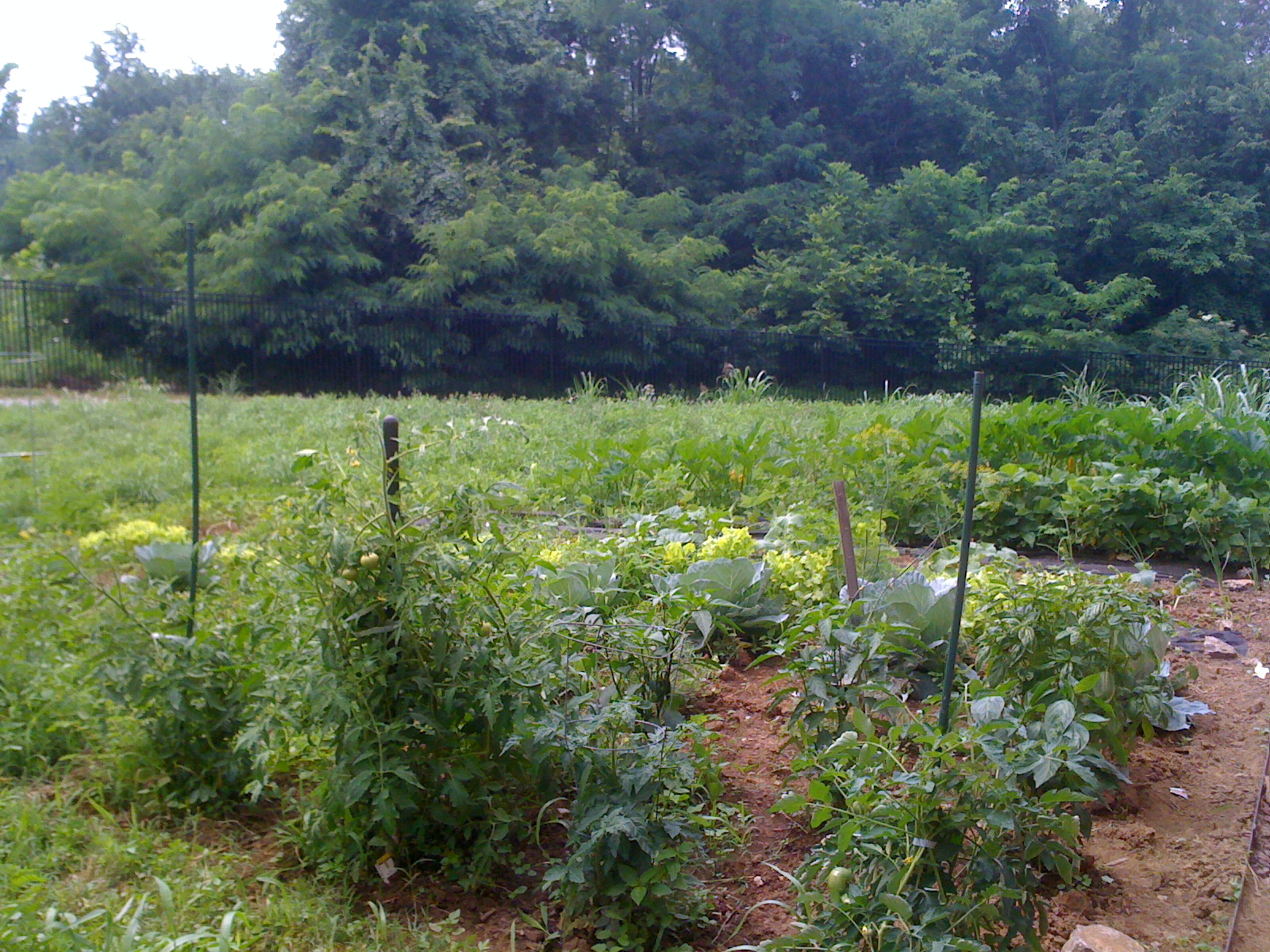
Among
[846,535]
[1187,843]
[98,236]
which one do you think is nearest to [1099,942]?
[1187,843]

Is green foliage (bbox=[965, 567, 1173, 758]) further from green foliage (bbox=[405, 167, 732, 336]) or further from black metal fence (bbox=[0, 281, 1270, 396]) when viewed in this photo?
green foliage (bbox=[405, 167, 732, 336])

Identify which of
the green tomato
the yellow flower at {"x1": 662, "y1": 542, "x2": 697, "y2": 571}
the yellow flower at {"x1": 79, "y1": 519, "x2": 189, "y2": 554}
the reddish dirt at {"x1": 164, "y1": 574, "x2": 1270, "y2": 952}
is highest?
the yellow flower at {"x1": 662, "y1": 542, "x2": 697, "y2": 571}

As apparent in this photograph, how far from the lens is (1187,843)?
1944 mm

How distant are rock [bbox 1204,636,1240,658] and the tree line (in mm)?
12765

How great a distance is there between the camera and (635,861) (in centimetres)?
169

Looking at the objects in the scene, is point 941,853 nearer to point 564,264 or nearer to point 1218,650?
point 1218,650

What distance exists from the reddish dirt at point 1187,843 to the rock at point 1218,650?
273 mm

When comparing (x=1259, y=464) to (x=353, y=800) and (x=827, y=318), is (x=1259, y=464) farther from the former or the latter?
(x=827, y=318)

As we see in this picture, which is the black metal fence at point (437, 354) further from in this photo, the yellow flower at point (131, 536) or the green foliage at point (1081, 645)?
the green foliage at point (1081, 645)

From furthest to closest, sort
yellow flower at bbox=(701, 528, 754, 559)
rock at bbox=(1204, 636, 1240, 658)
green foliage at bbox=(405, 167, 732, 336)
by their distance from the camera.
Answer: green foliage at bbox=(405, 167, 732, 336)
yellow flower at bbox=(701, 528, 754, 559)
rock at bbox=(1204, 636, 1240, 658)

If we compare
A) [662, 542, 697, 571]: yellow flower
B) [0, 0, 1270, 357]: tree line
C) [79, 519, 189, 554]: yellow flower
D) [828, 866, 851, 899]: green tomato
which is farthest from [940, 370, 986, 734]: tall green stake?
[0, 0, 1270, 357]: tree line

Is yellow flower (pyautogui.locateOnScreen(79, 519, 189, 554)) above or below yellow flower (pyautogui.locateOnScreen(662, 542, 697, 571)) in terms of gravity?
below

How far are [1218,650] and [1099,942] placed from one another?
1.80m

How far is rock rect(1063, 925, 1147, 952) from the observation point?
59.7 inches
